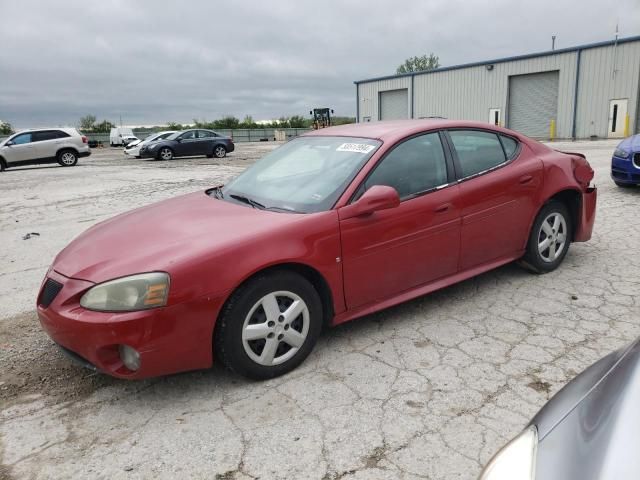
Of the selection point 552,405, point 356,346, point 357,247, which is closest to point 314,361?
point 356,346

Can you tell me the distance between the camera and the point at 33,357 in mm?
3428

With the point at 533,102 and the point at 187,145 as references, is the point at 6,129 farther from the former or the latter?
the point at 533,102

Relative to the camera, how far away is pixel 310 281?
3141 millimetres

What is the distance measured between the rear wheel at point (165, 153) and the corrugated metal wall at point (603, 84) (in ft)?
71.0

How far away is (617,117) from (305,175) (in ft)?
91.5

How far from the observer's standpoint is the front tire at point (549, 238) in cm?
436

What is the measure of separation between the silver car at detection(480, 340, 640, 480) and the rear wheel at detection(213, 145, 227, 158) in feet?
75.8

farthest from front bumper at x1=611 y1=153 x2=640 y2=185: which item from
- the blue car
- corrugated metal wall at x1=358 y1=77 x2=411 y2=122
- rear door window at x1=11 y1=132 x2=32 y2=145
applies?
corrugated metal wall at x1=358 y1=77 x2=411 y2=122

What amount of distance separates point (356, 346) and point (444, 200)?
1202 millimetres

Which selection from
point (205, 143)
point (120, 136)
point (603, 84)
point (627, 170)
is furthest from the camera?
point (120, 136)

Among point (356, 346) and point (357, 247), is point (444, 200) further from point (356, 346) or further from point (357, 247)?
point (356, 346)

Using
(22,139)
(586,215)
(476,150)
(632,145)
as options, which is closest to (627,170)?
(632,145)

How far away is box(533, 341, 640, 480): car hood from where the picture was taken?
1120 mm

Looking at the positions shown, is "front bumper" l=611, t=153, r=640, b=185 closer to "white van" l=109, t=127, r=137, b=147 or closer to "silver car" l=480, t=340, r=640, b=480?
"silver car" l=480, t=340, r=640, b=480
